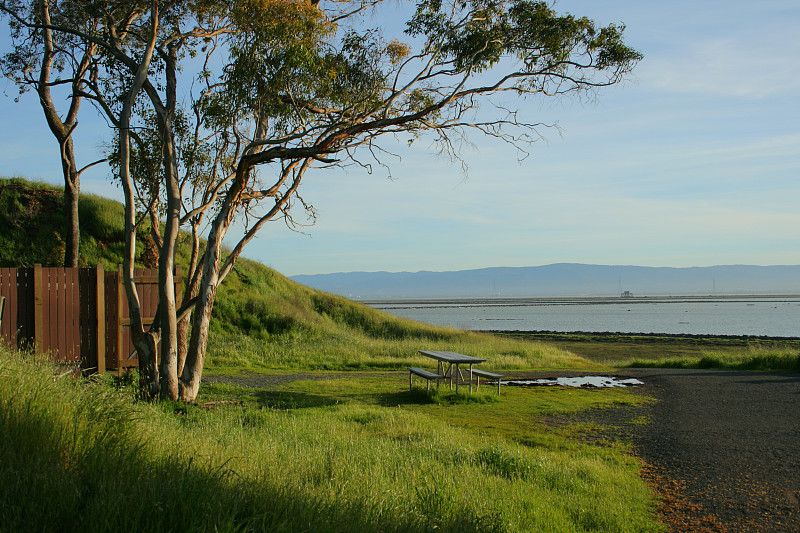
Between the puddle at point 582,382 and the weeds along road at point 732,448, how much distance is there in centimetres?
110

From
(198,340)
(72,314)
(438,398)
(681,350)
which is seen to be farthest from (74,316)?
(681,350)

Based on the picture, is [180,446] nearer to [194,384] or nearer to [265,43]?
[194,384]

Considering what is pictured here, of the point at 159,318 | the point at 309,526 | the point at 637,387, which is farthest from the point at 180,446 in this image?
the point at 637,387

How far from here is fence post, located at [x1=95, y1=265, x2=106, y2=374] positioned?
1219 centimetres

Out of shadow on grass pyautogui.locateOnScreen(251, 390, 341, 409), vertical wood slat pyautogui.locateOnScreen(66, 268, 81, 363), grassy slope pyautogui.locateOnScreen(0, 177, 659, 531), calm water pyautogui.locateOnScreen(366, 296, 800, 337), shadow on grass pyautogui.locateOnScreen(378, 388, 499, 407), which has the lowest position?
calm water pyautogui.locateOnScreen(366, 296, 800, 337)

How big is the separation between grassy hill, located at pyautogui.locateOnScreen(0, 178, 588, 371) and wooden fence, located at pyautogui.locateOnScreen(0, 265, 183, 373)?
4649mm

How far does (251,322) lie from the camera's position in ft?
87.0

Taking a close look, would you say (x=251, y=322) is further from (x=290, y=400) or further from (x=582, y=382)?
(x=290, y=400)

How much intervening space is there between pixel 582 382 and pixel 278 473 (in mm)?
12372

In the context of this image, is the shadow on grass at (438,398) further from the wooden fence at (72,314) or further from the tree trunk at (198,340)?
the wooden fence at (72,314)

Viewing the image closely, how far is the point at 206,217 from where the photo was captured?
463 inches

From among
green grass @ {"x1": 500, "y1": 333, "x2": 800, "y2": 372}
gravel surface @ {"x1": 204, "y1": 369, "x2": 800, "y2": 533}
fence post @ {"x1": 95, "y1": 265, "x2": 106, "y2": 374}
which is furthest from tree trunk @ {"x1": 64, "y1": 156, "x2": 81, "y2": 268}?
green grass @ {"x1": 500, "y1": 333, "x2": 800, "y2": 372}

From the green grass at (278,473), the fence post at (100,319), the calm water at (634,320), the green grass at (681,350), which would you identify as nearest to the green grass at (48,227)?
the fence post at (100,319)

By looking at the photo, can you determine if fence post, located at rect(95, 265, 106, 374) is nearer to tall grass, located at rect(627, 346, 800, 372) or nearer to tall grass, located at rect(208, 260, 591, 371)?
tall grass, located at rect(208, 260, 591, 371)
